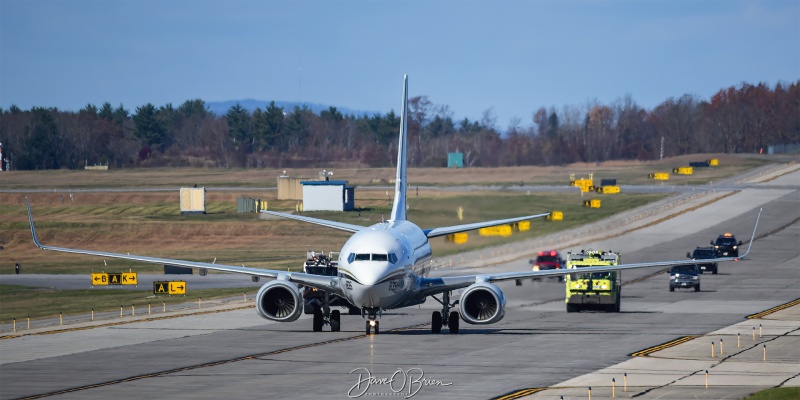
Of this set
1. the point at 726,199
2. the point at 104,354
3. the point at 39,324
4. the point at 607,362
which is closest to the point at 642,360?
the point at 607,362

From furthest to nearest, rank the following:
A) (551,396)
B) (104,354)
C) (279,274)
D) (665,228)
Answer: (665,228) → (279,274) → (104,354) → (551,396)

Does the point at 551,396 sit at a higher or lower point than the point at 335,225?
lower

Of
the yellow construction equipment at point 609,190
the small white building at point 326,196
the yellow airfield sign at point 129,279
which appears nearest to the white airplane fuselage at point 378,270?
the yellow airfield sign at point 129,279

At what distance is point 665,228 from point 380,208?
36.4 metres

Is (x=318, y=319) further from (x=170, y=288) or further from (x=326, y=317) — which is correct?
(x=170, y=288)

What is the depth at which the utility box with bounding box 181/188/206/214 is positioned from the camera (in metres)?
159

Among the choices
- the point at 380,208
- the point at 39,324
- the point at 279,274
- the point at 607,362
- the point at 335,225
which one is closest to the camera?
the point at 607,362

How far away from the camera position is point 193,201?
160m

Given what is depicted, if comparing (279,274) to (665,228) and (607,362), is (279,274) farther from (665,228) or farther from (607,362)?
(665,228)

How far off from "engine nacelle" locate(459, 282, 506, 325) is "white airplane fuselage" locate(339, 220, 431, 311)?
8.04 feet

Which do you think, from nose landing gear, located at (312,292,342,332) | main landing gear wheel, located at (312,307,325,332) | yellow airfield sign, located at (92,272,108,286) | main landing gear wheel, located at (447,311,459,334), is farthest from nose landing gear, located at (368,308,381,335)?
yellow airfield sign, located at (92,272,108,286)

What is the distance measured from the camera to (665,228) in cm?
14112
